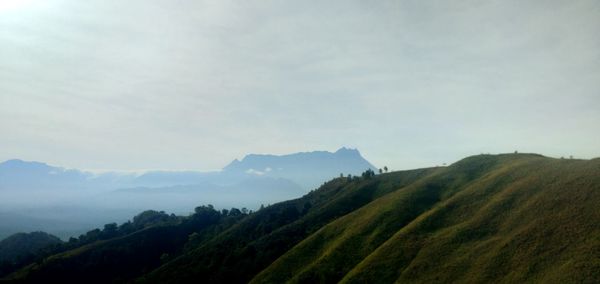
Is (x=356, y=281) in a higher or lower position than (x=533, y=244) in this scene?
lower

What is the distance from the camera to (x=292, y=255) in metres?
111

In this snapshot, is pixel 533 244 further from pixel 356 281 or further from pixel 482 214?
pixel 356 281

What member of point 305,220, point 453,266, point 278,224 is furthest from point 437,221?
point 278,224

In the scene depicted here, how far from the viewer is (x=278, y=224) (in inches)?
7195

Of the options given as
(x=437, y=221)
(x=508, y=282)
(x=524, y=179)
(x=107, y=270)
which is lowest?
(x=107, y=270)

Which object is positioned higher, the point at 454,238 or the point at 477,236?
the point at 477,236

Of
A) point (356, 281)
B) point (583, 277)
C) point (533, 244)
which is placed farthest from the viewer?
point (356, 281)

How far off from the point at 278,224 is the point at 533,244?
4841 inches

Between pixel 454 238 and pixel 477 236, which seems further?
pixel 454 238

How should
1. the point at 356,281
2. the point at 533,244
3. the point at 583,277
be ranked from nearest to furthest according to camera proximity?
the point at 583,277, the point at 533,244, the point at 356,281

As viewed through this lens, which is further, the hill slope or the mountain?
the mountain

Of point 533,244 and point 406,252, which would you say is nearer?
point 533,244

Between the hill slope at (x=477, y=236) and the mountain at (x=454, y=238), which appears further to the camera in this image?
the mountain at (x=454, y=238)

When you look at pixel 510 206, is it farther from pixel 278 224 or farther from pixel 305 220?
pixel 278 224
